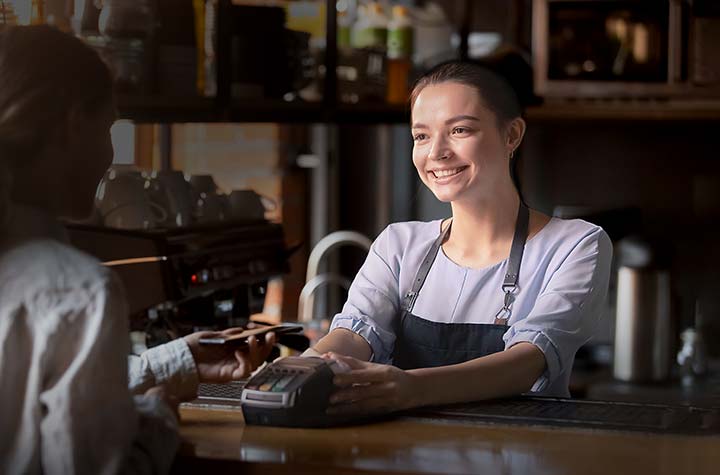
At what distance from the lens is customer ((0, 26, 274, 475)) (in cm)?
100

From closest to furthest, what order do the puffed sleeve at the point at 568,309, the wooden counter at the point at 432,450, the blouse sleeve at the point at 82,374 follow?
Answer: the blouse sleeve at the point at 82,374
the wooden counter at the point at 432,450
the puffed sleeve at the point at 568,309

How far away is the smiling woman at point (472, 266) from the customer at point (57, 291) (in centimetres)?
61

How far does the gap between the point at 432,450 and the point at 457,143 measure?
0.64 metres

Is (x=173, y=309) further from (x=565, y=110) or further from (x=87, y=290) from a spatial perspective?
(x=565, y=110)

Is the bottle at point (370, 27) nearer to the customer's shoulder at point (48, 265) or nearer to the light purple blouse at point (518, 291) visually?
the light purple blouse at point (518, 291)

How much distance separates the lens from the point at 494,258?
1786 mm

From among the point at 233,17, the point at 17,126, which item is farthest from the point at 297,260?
the point at 17,126

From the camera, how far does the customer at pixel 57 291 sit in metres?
1.00

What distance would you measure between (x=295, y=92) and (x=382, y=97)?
0.48 m

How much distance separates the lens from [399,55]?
10.4 feet

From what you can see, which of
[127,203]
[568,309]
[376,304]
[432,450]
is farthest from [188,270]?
[432,450]

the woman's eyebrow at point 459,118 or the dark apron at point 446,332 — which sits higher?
the woman's eyebrow at point 459,118

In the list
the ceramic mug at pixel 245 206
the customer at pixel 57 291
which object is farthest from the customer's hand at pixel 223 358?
the ceramic mug at pixel 245 206

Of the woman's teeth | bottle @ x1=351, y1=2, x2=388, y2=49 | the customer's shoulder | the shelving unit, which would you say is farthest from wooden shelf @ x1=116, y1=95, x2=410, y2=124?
the customer's shoulder
